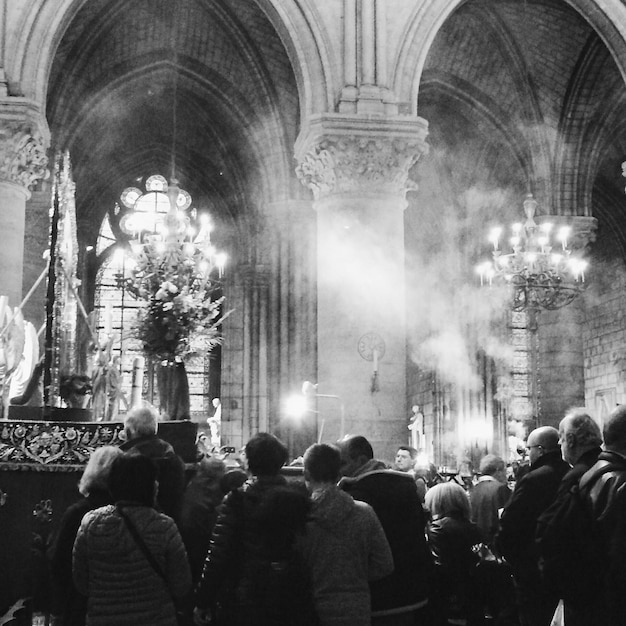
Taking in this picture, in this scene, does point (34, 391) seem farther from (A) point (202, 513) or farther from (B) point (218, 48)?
(B) point (218, 48)

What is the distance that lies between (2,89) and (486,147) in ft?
35.8

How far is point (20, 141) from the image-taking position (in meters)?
12.1

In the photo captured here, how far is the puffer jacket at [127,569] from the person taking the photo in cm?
346

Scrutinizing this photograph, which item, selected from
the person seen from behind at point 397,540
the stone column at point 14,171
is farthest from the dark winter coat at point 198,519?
the stone column at point 14,171

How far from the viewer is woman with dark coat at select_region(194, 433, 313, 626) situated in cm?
358

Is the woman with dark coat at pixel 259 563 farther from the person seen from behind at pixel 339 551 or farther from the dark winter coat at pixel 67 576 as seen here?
the dark winter coat at pixel 67 576

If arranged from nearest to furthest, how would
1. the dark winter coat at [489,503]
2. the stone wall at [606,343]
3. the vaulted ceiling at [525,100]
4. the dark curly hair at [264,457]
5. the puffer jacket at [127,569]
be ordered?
1. the puffer jacket at [127,569]
2. the dark curly hair at [264,457]
3. the dark winter coat at [489,503]
4. the vaulted ceiling at [525,100]
5. the stone wall at [606,343]

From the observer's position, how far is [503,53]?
18.3 metres

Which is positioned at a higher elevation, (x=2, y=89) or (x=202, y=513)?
(x=2, y=89)

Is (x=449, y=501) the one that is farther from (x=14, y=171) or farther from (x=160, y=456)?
(x=14, y=171)

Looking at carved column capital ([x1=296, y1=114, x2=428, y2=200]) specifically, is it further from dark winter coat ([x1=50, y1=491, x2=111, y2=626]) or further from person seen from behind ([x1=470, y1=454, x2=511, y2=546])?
dark winter coat ([x1=50, y1=491, x2=111, y2=626])

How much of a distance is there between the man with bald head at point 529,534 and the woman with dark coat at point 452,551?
319mm

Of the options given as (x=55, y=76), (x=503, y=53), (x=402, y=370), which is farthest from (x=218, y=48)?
(x=402, y=370)

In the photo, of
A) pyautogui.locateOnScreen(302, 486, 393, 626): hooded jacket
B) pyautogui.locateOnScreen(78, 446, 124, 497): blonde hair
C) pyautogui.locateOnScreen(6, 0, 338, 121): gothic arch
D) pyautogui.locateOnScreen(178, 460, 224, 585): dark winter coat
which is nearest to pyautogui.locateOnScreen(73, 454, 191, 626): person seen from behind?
pyautogui.locateOnScreen(78, 446, 124, 497): blonde hair
